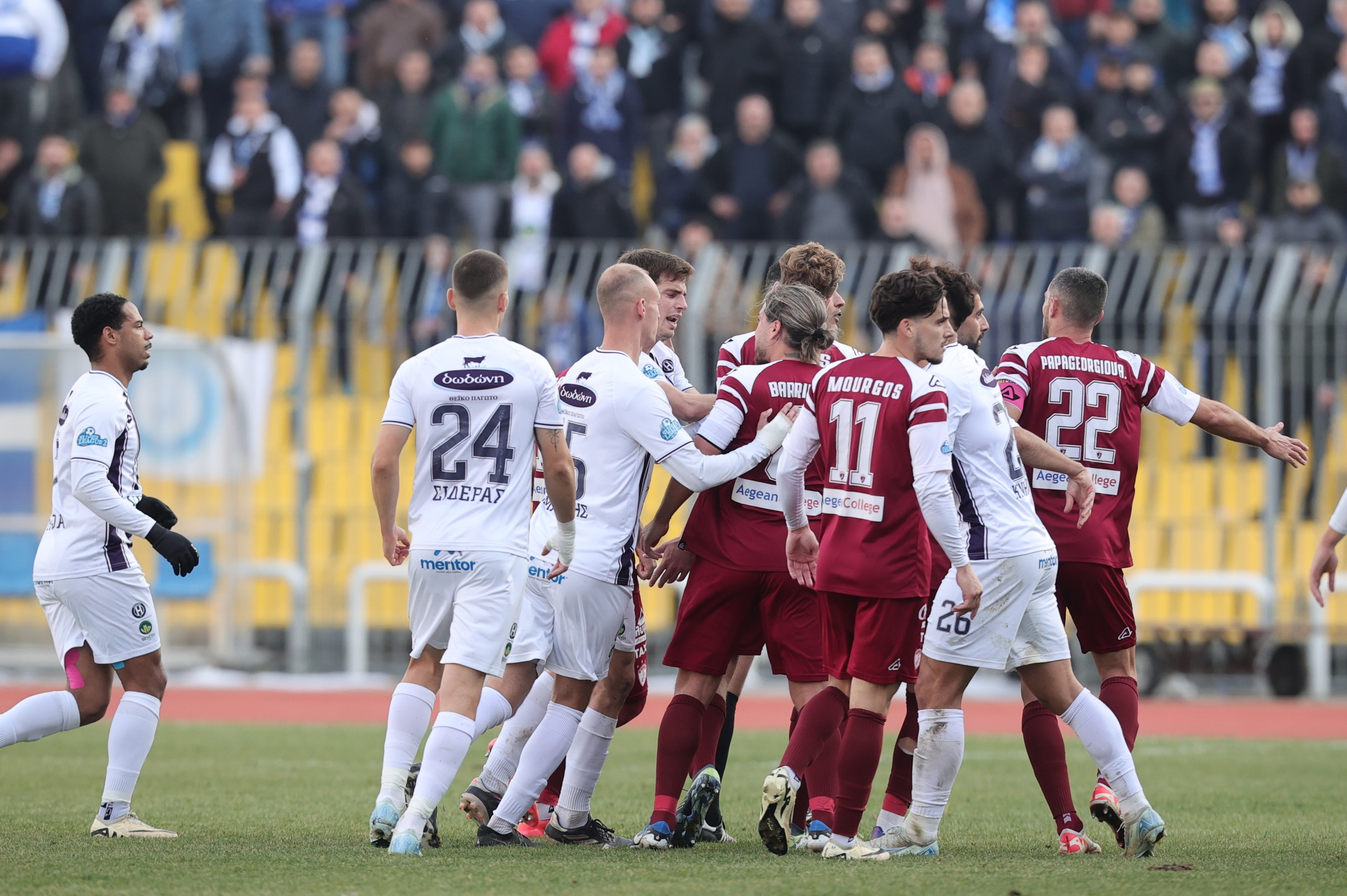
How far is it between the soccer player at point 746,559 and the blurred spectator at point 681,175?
365 inches

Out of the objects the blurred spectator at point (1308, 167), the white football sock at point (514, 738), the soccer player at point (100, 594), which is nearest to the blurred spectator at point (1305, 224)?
the blurred spectator at point (1308, 167)

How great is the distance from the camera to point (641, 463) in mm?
6793

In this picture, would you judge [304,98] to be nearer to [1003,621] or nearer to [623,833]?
[623,833]

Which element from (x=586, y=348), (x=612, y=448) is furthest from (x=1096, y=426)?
(x=586, y=348)

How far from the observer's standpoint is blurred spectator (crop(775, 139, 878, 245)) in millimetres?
15367

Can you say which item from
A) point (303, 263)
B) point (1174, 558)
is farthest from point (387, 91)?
point (1174, 558)

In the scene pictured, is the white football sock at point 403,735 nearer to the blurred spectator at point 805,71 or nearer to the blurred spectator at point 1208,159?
the blurred spectator at point 1208,159

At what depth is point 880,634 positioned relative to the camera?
6.29m

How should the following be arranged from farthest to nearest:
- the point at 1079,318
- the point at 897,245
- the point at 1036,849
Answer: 1. the point at 897,245
2. the point at 1079,318
3. the point at 1036,849

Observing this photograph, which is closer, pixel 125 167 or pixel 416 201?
pixel 416 201

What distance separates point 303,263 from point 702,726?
938 centimetres

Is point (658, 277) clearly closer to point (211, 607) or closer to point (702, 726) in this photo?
point (702, 726)

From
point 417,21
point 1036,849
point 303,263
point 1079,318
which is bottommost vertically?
point 1036,849

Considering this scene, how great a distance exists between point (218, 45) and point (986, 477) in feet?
45.3
